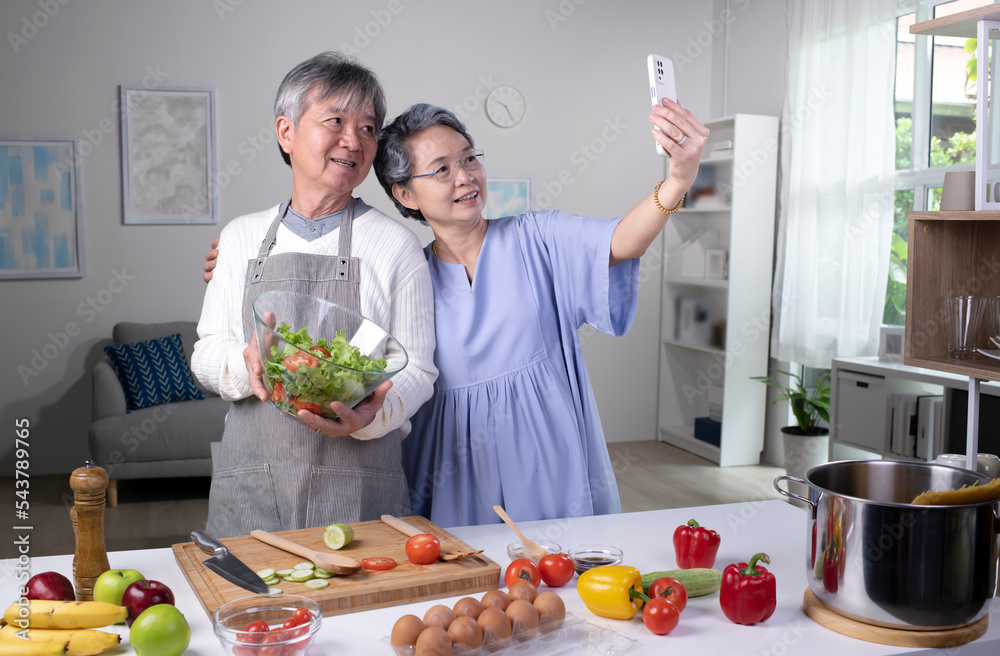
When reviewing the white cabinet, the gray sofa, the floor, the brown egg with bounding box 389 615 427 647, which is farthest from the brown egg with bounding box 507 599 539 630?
the white cabinet

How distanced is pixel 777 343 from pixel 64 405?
4.25 meters

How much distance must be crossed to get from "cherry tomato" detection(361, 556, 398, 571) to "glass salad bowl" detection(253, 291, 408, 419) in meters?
0.25

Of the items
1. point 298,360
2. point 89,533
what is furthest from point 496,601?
point 89,533

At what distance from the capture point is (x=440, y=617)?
1.04m

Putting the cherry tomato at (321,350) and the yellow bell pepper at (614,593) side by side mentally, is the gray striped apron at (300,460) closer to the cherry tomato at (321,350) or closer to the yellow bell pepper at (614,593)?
the cherry tomato at (321,350)

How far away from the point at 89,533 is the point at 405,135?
1.01m

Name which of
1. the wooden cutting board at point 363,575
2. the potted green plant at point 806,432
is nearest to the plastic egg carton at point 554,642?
the wooden cutting board at point 363,575

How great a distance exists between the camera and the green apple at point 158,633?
1009 millimetres

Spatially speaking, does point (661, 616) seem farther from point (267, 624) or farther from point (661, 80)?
point (661, 80)

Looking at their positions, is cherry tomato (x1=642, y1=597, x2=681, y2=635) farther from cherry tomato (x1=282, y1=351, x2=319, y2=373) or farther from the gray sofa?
the gray sofa

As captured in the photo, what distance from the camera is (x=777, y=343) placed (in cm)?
509

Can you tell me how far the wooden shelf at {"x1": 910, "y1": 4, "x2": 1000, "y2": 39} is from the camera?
1713mm

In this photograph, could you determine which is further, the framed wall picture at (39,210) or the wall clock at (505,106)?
the wall clock at (505,106)

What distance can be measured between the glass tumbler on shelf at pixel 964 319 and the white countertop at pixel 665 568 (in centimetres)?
56
